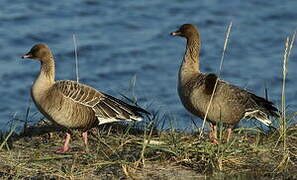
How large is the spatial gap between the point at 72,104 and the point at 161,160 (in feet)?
5.39

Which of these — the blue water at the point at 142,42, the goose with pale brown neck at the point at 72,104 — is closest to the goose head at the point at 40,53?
the goose with pale brown neck at the point at 72,104

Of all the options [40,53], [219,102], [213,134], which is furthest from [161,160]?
[40,53]

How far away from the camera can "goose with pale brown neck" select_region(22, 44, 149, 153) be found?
8.71 m

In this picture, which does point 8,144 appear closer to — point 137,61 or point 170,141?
point 170,141

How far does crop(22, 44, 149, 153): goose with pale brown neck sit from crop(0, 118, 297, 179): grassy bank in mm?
639

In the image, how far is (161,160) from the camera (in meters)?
7.68

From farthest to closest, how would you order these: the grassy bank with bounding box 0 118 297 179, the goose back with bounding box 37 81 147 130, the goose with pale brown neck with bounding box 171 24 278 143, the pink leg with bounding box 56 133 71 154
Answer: the goose with pale brown neck with bounding box 171 24 278 143 < the goose back with bounding box 37 81 147 130 < the pink leg with bounding box 56 133 71 154 < the grassy bank with bounding box 0 118 297 179

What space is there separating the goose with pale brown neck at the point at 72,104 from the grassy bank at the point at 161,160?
0.64 meters

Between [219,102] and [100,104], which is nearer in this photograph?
[219,102]

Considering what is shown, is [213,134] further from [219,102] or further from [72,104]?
[72,104]

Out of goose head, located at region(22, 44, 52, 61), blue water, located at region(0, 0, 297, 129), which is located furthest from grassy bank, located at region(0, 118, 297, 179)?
blue water, located at region(0, 0, 297, 129)

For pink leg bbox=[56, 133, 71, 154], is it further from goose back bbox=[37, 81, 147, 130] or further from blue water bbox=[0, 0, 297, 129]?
blue water bbox=[0, 0, 297, 129]

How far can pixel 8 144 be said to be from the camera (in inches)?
342

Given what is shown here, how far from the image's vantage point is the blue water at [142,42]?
17.1 metres
